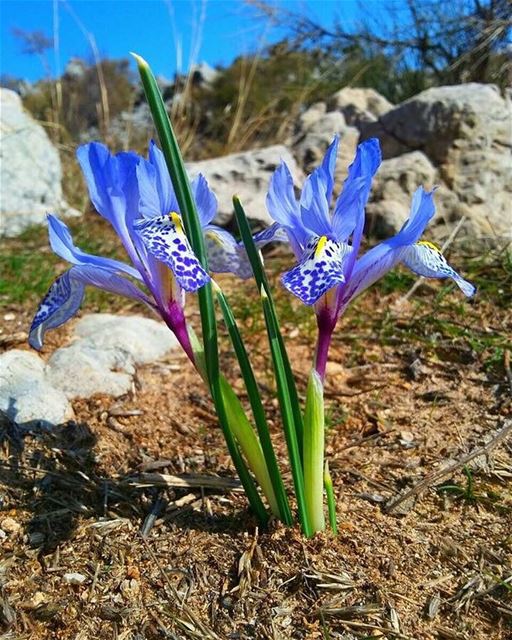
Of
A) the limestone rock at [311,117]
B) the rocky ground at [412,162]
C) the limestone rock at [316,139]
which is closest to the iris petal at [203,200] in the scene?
the rocky ground at [412,162]

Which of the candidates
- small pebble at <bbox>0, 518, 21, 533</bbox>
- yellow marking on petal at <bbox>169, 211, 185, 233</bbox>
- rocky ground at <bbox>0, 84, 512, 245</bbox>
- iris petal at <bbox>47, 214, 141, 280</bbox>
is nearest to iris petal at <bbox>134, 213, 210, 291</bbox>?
yellow marking on petal at <bbox>169, 211, 185, 233</bbox>

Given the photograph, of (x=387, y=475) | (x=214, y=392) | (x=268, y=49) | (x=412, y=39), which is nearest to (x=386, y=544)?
(x=387, y=475)

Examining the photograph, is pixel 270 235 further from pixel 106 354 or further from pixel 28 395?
pixel 106 354

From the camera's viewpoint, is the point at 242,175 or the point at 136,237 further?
the point at 242,175

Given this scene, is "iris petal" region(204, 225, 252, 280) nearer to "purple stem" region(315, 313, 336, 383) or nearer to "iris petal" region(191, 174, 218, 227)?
Result: "iris petal" region(191, 174, 218, 227)

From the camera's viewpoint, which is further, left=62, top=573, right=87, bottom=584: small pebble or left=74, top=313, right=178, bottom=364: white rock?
left=74, top=313, right=178, bottom=364: white rock

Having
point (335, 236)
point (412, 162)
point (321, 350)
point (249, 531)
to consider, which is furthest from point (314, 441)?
point (412, 162)

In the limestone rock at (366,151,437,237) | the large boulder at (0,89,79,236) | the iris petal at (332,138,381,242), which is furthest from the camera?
the large boulder at (0,89,79,236)
